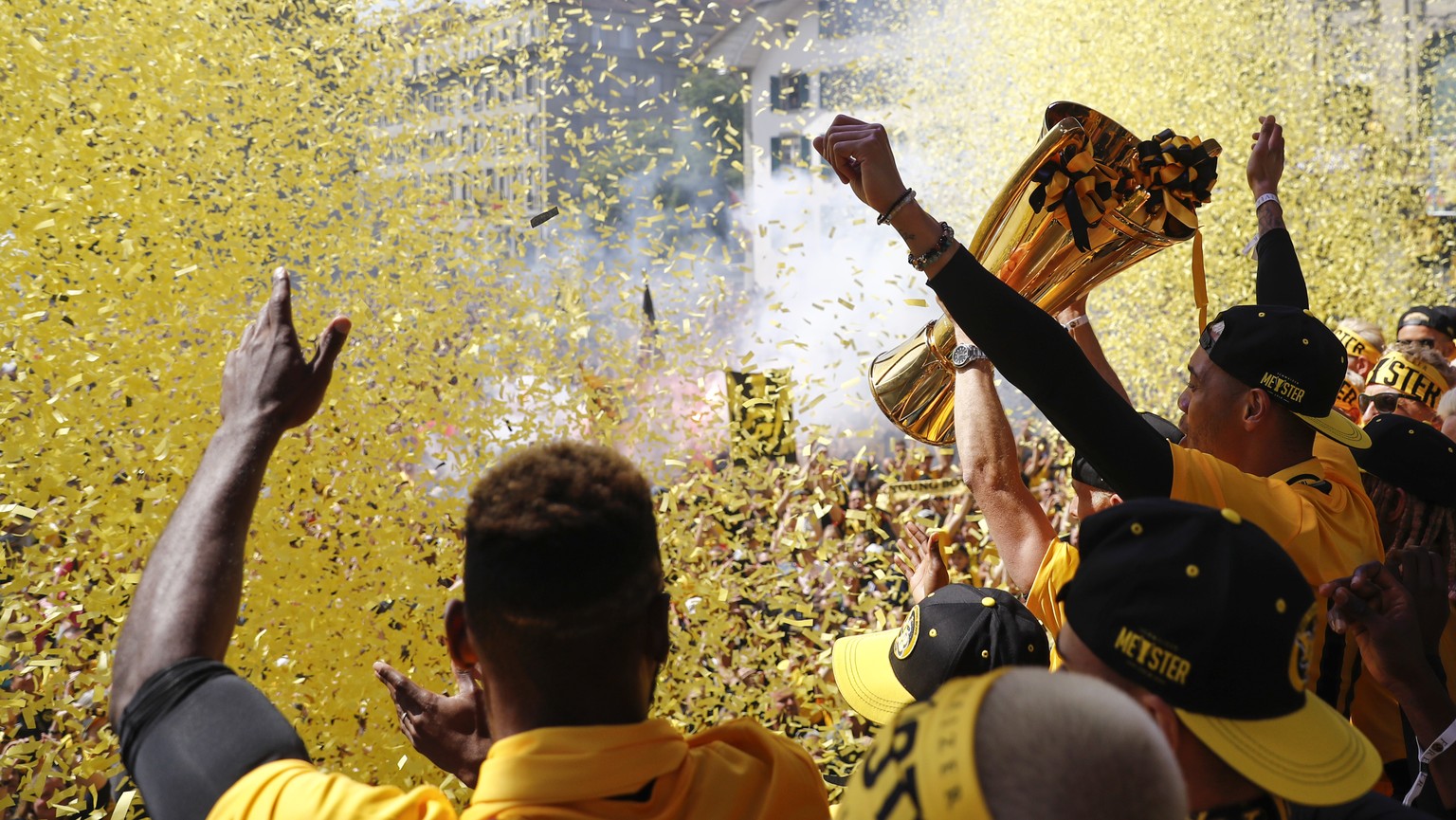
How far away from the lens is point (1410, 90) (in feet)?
31.5

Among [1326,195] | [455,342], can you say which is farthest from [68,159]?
[1326,195]

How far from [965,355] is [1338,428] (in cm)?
79

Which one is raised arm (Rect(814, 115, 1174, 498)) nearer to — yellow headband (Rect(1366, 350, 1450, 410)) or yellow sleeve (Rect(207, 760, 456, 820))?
yellow sleeve (Rect(207, 760, 456, 820))

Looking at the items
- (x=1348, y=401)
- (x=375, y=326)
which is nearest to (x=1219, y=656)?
(x=375, y=326)

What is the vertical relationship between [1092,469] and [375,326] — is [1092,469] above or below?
below

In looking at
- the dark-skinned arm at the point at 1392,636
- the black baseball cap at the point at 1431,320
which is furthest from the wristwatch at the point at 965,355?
the black baseball cap at the point at 1431,320

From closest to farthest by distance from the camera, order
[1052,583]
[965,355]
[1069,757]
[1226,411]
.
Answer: [1069,757] → [1052,583] → [1226,411] → [965,355]

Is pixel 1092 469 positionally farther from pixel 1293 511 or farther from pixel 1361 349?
pixel 1361 349

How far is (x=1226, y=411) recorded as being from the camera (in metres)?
2.26

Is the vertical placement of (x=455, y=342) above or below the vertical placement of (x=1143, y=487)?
below

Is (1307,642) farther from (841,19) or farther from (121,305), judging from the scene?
(841,19)

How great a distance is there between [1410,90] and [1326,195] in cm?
154

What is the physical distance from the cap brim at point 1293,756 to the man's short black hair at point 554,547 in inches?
27.0

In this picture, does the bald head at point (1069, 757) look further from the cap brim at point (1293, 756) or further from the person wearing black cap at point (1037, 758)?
the cap brim at point (1293, 756)
